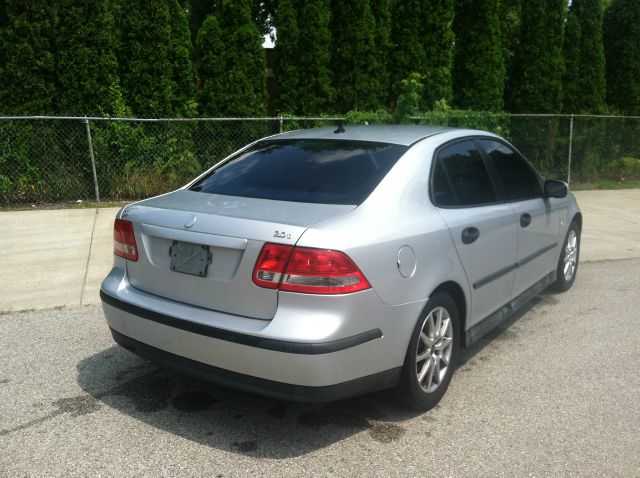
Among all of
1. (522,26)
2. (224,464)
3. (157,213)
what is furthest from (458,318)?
(522,26)

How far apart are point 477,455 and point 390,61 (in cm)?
1057

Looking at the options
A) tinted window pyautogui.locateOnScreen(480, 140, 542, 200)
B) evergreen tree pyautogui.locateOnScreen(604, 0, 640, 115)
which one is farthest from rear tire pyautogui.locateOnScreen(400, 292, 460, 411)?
evergreen tree pyautogui.locateOnScreen(604, 0, 640, 115)

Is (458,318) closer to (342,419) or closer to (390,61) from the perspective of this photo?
(342,419)

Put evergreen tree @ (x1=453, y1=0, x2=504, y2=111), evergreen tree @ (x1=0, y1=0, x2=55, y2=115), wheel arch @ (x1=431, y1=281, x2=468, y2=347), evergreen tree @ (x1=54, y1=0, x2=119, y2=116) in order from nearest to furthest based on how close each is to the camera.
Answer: wheel arch @ (x1=431, y1=281, x2=468, y2=347) → evergreen tree @ (x1=0, y1=0, x2=55, y2=115) → evergreen tree @ (x1=54, y1=0, x2=119, y2=116) → evergreen tree @ (x1=453, y1=0, x2=504, y2=111)

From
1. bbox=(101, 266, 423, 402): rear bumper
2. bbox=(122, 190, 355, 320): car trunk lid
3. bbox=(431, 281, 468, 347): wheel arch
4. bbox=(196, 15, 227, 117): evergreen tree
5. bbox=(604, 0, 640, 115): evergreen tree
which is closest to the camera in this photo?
bbox=(101, 266, 423, 402): rear bumper

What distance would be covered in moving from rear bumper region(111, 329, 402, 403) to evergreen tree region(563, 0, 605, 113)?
1327 cm

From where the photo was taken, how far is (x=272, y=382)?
9.27 ft

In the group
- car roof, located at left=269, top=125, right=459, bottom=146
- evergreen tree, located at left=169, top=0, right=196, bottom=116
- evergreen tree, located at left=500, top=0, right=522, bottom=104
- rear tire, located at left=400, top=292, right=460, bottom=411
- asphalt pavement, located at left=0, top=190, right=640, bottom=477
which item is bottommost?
asphalt pavement, located at left=0, top=190, right=640, bottom=477

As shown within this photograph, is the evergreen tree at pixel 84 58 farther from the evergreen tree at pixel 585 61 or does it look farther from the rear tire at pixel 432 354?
the evergreen tree at pixel 585 61

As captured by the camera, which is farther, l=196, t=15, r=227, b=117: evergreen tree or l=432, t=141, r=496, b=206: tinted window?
l=196, t=15, r=227, b=117: evergreen tree

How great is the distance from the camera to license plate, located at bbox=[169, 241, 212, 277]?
118 inches

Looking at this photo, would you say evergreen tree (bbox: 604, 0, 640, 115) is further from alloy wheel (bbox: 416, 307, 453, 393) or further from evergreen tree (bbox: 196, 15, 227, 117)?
alloy wheel (bbox: 416, 307, 453, 393)

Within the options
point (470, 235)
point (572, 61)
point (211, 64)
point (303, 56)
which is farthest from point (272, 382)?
point (572, 61)

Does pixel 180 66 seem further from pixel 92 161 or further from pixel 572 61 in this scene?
pixel 572 61
